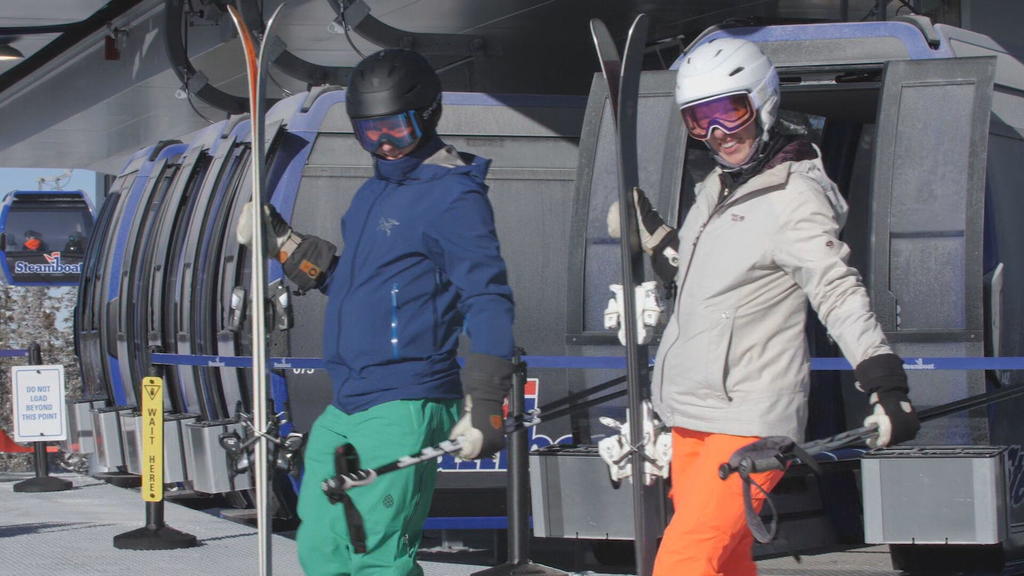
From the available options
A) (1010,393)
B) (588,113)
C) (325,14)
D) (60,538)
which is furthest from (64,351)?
(1010,393)

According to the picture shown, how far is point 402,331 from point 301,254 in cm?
51

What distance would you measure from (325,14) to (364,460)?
984 centimetres

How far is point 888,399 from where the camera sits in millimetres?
3938

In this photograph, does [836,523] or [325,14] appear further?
[325,14]

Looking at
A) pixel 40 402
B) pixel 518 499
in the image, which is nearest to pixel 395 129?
pixel 518 499

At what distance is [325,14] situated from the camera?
13727 millimetres

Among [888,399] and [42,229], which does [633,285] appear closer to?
[888,399]

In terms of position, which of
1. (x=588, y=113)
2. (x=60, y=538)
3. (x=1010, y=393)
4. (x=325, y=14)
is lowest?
(x=60, y=538)

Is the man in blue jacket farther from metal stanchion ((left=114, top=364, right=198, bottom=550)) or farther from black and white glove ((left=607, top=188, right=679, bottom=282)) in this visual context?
metal stanchion ((left=114, top=364, right=198, bottom=550))

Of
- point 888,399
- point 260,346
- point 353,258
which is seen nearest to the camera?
point 888,399

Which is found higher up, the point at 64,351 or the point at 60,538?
the point at 64,351

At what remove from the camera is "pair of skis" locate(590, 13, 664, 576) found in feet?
17.2

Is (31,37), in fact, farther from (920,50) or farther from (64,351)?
(920,50)

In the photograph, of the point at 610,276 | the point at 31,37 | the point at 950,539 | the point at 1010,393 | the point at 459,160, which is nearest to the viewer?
the point at 459,160
